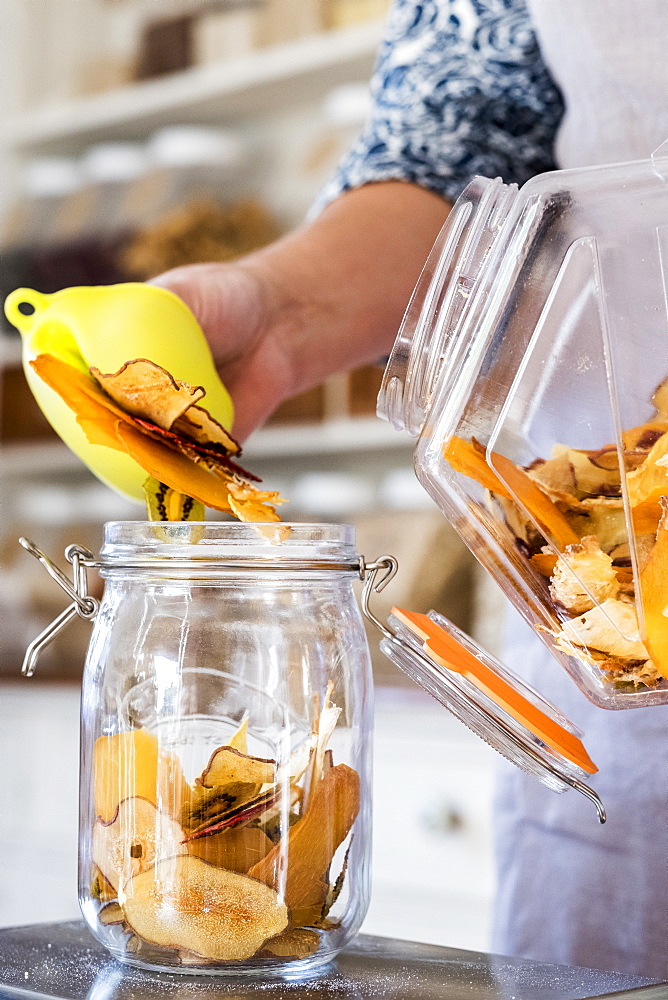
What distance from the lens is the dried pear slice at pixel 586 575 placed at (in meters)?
0.29

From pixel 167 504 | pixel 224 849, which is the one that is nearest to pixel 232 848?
pixel 224 849

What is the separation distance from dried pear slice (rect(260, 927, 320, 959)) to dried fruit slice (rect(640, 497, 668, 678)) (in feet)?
0.43

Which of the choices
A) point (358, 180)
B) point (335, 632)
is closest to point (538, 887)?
point (335, 632)

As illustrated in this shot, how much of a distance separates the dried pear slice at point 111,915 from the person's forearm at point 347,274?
0.86ft

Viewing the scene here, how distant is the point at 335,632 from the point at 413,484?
1.21m

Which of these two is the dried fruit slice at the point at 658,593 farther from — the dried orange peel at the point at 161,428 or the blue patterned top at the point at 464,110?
the blue patterned top at the point at 464,110

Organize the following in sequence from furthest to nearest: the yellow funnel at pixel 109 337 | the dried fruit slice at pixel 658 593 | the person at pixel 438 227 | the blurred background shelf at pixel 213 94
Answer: the blurred background shelf at pixel 213 94 < the person at pixel 438 227 < the yellow funnel at pixel 109 337 < the dried fruit slice at pixel 658 593

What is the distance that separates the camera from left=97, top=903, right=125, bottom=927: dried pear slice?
330 mm

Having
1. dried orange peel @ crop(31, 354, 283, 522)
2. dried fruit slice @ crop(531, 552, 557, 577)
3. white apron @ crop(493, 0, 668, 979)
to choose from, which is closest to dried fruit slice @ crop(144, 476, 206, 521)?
dried orange peel @ crop(31, 354, 283, 522)

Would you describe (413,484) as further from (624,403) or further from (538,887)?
(624,403)

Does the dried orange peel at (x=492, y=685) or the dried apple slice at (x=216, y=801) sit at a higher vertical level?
the dried orange peel at (x=492, y=685)

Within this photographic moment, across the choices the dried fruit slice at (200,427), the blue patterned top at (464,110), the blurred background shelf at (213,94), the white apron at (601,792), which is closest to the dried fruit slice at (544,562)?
the dried fruit slice at (200,427)

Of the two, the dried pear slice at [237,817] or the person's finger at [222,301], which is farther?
the person's finger at [222,301]

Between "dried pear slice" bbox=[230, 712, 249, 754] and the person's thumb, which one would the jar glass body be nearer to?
"dried pear slice" bbox=[230, 712, 249, 754]
